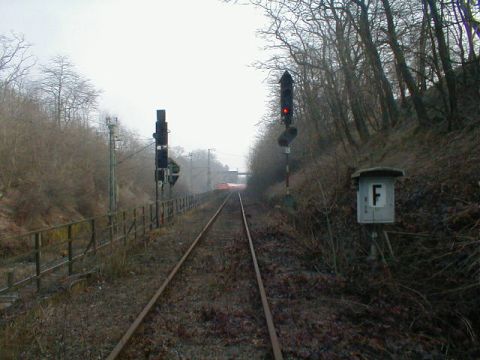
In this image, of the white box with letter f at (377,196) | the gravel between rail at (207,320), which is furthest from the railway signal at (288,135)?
the white box with letter f at (377,196)

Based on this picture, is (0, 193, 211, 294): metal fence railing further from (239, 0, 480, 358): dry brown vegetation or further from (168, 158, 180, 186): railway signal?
(239, 0, 480, 358): dry brown vegetation

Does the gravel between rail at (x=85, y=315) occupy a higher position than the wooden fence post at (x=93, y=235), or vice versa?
the wooden fence post at (x=93, y=235)

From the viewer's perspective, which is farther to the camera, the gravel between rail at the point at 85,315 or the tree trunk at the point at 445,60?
the tree trunk at the point at 445,60

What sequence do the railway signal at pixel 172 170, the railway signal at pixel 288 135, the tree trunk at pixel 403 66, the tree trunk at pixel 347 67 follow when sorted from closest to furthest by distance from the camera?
1. the tree trunk at pixel 403 66
2. the railway signal at pixel 288 135
3. the tree trunk at pixel 347 67
4. the railway signal at pixel 172 170

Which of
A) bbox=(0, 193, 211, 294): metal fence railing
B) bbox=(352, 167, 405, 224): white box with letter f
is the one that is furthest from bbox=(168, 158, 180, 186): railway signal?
bbox=(352, 167, 405, 224): white box with letter f

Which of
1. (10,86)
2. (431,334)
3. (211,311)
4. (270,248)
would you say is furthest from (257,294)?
(10,86)

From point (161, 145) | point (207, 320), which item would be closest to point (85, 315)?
point (207, 320)

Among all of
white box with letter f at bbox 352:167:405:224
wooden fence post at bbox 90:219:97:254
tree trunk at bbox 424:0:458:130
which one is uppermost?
tree trunk at bbox 424:0:458:130

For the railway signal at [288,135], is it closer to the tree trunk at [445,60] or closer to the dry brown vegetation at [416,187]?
the dry brown vegetation at [416,187]

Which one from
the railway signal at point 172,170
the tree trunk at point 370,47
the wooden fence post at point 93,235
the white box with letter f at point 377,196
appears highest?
the tree trunk at point 370,47

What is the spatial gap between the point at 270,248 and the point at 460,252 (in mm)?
6891

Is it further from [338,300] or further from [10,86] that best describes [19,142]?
[338,300]

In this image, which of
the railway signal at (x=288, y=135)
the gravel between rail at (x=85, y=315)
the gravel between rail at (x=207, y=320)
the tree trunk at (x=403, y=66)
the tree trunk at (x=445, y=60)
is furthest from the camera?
the railway signal at (x=288, y=135)

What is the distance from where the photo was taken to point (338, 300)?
7.00 m
